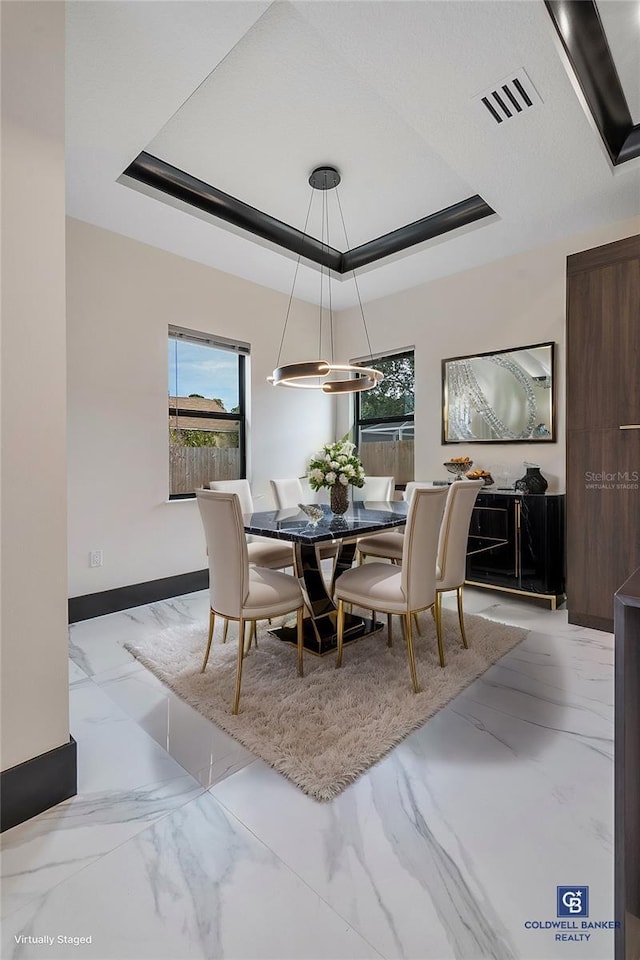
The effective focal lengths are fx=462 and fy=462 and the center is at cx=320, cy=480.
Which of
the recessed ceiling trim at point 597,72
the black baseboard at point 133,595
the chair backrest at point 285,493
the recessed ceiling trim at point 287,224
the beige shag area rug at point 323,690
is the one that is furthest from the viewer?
the chair backrest at point 285,493

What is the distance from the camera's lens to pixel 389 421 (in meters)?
5.10

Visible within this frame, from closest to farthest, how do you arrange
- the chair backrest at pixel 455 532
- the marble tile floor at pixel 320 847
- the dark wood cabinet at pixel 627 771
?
the dark wood cabinet at pixel 627 771 < the marble tile floor at pixel 320 847 < the chair backrest at pixel 455 532

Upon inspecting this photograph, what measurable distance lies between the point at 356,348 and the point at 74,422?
10.2 ft

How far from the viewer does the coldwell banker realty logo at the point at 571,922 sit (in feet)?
3.74

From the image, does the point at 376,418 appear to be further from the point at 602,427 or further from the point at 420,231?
the point at 602,427

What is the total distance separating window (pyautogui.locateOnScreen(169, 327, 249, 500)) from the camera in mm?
4055

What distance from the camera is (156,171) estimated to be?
3062 mm

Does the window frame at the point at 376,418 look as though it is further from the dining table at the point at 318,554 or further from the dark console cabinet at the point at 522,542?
the dining table at the point at 318,554

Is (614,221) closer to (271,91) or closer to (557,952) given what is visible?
(271,91)

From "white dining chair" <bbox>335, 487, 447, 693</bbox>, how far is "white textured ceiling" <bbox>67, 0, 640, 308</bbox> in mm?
1919

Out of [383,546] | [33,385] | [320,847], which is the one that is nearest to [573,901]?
[320,847]

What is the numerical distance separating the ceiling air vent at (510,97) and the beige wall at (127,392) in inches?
103

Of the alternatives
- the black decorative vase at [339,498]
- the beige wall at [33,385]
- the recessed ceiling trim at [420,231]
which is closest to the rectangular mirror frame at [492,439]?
the recessed ceiling trim at [420,231]

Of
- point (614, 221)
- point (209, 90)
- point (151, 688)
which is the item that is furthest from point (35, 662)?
point (614, 221)
